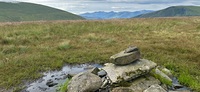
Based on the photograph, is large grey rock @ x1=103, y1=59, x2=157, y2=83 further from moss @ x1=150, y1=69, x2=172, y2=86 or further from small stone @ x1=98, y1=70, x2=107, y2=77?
moss @ x1=150, y1=69, x2=172, y2=86

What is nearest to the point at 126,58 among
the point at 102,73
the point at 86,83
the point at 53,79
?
the point at 102,73

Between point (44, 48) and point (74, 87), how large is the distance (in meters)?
12.3

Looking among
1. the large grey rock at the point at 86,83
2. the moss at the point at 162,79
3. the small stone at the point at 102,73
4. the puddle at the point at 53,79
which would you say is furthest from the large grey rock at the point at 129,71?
the puddle at the point at 53,79

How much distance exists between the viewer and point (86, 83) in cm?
1255

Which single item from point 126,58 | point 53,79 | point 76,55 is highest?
point 126,58

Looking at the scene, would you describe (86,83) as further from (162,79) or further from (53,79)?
(162,79)

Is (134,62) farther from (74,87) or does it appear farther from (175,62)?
(175,62)

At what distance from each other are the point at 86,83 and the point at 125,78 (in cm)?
230

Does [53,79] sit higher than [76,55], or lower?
lower

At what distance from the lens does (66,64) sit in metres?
19.5

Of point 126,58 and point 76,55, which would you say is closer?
point 126,58

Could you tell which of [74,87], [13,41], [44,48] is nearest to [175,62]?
[74,87]

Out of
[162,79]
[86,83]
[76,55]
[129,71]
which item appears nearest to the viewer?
[86,83]

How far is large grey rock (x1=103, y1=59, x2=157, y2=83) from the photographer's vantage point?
1338 centimetres
